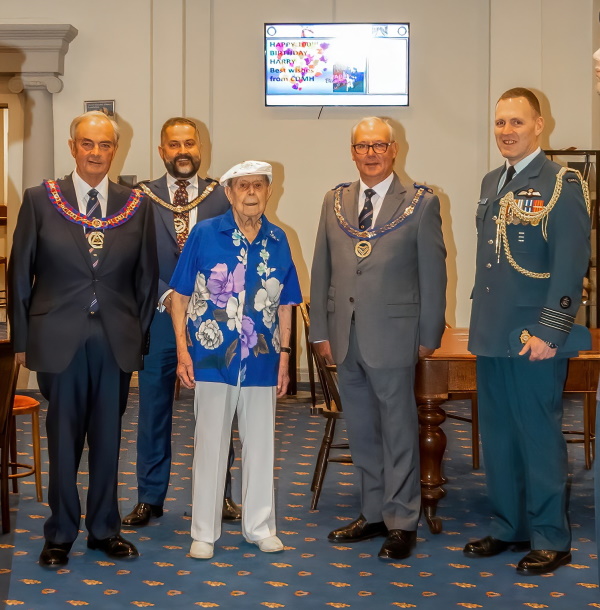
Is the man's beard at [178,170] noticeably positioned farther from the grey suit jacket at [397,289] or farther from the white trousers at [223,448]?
the white trousers at [223,448]

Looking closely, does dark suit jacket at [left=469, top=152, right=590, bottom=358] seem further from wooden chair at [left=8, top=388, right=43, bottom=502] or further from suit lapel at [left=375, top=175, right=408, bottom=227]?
wooden chair at [left=8, top=388, right=43, bottom=502]

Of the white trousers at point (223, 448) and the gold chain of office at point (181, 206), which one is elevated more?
the gold chain of office at point (181, 206)

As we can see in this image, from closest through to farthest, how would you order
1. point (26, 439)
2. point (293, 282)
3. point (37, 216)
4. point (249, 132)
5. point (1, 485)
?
1. point (37, 216)
2. point (293, 282)
3. point (1, 485)
4. point (26, 439)
5. point (249, 132)

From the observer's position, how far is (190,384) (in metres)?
3.79

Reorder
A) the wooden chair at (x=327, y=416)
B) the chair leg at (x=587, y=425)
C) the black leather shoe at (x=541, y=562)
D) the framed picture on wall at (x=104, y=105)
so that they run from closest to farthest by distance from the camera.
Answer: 1. the black leather shoe at (x=541, y=562)
2. the wooden chair at (x=327, y=416)
3. the chair leg at (x=587, y=425)
4. the framed picture on wall at (x=104, y=105)

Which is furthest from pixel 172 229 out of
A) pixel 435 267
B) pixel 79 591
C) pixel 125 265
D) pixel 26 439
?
pixel 26 439

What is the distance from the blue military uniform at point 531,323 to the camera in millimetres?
3488

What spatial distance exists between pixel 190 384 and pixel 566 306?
141cm

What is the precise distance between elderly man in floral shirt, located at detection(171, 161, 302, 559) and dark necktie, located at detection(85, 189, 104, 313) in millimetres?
303

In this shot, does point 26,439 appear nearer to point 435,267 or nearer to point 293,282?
point 293,282

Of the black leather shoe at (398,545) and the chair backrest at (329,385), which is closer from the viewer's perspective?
the black leather shoe at (398,545)

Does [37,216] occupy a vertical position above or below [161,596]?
above

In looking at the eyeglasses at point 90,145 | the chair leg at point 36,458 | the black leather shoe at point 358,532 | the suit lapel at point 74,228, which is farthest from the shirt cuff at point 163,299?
the black leather shoe at point 358,532

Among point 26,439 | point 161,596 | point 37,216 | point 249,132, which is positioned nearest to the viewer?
point 161,596
